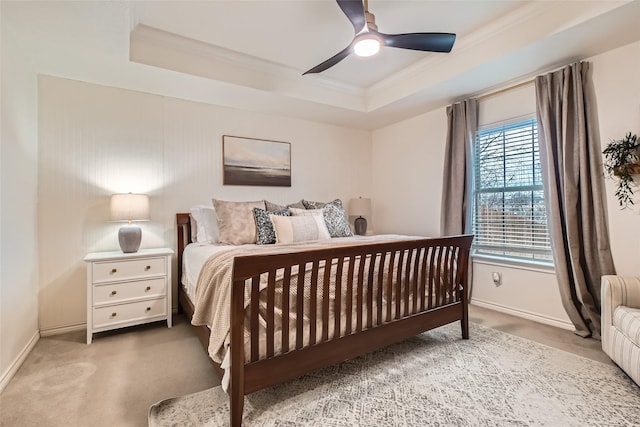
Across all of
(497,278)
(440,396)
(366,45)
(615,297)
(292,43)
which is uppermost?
(292,43)

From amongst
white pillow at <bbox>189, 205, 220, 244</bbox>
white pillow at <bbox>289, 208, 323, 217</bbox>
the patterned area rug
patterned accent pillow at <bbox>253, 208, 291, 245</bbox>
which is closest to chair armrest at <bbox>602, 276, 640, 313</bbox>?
the patterned area rug

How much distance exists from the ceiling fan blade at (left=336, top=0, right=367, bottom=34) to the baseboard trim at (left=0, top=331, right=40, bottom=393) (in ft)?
9.96

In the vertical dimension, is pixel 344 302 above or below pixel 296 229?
below

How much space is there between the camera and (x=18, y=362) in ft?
6.77

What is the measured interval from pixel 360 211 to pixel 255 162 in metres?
1.64

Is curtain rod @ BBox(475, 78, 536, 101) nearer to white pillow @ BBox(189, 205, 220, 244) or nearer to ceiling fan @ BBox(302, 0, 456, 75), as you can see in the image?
ceiling fan @ BBox(302, 0, 456, 75)

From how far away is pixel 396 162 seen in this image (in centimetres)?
444

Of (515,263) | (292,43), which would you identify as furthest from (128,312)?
(515,263)

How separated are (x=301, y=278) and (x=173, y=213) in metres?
2.26

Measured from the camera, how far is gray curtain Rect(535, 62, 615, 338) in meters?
2.48

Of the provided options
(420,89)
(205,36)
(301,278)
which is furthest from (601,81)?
(205,36)

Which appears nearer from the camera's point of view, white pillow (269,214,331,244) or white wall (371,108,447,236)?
white pillow (269,214,331,244)

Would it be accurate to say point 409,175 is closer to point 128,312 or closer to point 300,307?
point 300,307

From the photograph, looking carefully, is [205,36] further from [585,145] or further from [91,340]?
[585,145]
